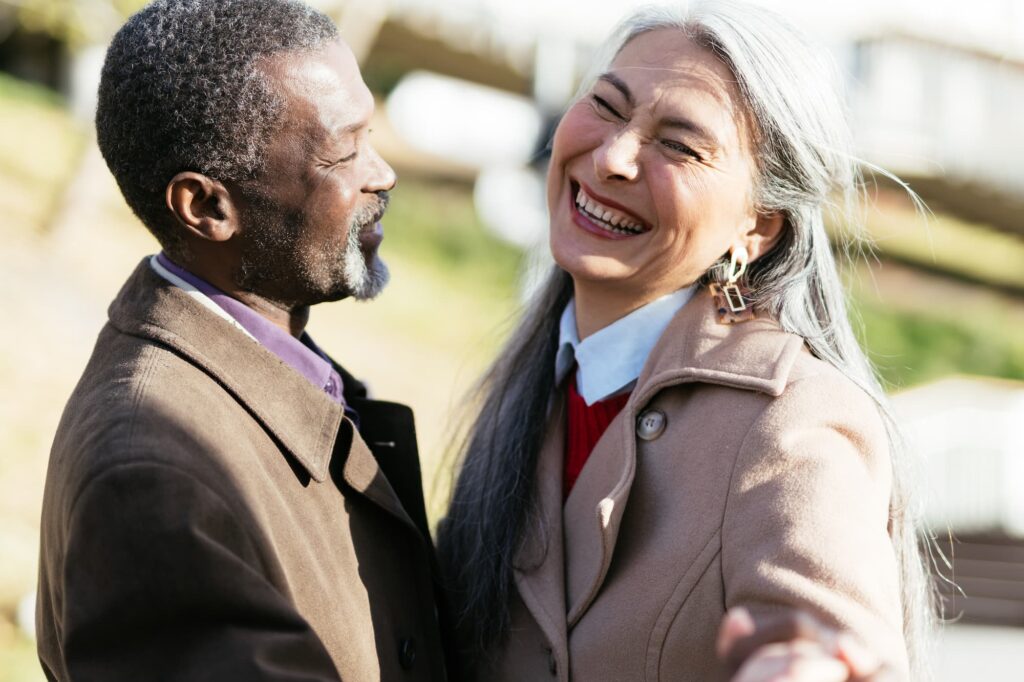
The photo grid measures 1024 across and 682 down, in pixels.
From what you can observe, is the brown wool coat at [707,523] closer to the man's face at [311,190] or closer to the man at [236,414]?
the man at [236,414]

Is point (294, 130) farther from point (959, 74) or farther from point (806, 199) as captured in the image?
point (959, 74)

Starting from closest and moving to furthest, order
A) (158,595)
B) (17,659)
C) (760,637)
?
(760,637) < (158,595) < (17,659)

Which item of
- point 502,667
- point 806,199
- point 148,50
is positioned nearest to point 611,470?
Result: point 502,667

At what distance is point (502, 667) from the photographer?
2.79m

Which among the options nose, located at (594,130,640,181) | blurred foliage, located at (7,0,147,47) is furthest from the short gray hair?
blurred foliage, located at (7,0,147,47)

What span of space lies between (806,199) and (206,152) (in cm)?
141

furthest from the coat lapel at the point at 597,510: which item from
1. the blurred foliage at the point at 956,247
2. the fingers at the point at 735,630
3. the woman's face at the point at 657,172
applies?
the blurred foliage at the point at 956,247

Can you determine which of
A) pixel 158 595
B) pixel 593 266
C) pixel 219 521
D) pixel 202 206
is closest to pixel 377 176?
pixel 202 206

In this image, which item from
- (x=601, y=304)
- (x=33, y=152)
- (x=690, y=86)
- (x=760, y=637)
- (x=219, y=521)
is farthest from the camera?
(x=33, y=152)

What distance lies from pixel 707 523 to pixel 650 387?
364 mm

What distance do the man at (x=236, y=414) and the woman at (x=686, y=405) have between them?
0.31 metres

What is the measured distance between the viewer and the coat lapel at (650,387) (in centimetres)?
254

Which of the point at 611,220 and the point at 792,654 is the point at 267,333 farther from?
the point at 792,654

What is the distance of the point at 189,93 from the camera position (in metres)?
2.48
